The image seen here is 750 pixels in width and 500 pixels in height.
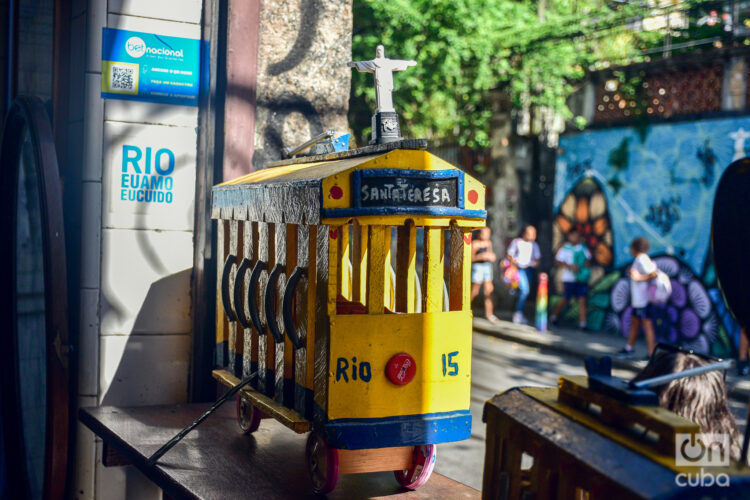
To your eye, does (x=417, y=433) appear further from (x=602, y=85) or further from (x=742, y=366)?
(x=602, y=85)

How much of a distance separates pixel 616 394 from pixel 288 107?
319 centimetres

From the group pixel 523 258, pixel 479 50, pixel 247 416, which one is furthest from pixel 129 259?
pixel 479 50

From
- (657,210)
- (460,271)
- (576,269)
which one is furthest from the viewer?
(576,269)

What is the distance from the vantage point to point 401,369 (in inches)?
113

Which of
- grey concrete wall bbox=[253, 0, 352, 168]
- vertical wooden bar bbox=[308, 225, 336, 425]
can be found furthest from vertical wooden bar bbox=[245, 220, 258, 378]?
grey concrete wall bbox=[253, 0, 352, 168]

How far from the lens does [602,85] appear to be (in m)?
15.4

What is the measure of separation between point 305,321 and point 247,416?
92cm

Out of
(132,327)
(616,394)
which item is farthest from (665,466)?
(132,327)

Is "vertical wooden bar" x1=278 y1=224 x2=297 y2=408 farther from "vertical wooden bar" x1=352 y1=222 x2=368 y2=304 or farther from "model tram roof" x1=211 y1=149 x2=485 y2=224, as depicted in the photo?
"vertical wooden bar" x1=352 y1=222 x2=368 y2=304

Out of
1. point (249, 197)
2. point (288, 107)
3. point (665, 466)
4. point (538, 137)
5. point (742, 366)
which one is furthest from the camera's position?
point (538, 137)

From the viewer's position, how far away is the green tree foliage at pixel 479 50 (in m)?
15.4

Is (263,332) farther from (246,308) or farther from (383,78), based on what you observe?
(383,78)

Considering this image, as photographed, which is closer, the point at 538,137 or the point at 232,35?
the point at 232,35
